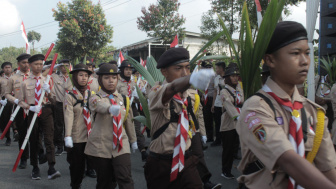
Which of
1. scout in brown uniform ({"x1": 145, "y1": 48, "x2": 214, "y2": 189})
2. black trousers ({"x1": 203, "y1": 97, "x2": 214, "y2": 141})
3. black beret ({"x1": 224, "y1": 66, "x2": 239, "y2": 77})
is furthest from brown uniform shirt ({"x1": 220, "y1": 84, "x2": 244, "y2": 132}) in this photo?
black trousers ({"x1": 203, "y1": 97, "x2": 214, "y2": 141})

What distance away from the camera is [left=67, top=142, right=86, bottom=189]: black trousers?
4500 mm

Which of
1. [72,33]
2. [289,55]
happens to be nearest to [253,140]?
[289,55]

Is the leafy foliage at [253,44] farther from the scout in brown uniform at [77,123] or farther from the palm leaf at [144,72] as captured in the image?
the scout in brown uniform at [77,123]

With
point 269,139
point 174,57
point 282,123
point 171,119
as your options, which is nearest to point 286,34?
point 282,123

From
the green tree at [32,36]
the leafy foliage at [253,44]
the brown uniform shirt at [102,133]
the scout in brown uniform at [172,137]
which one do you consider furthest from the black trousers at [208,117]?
the green tree at [32,36]

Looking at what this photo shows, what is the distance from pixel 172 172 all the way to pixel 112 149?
1258 mm

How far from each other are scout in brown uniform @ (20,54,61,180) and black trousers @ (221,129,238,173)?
3.02 meters

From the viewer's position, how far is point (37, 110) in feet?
18.4

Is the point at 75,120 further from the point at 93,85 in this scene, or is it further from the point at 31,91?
the point at 93,85

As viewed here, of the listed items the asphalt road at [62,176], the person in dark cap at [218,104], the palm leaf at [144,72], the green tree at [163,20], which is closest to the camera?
the palm leaf at [144,72]

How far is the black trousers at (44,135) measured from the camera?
5590 mm

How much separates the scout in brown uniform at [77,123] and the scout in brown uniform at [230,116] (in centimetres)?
238

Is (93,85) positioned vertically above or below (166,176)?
above

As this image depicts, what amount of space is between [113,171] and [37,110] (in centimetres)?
249
